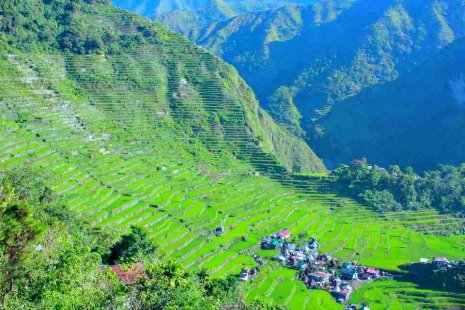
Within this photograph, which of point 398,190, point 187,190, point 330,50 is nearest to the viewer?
point 187,190

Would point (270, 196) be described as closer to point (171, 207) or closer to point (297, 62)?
point (171, 207)

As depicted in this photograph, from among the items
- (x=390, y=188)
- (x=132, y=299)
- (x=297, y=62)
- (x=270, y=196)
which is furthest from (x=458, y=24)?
(x=132, y=299)

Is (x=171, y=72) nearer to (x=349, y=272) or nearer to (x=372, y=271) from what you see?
(x=349, y=272)

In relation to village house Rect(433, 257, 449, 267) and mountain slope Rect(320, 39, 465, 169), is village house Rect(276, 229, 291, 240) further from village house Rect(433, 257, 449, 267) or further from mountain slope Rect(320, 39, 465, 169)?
mountain slope Rect(320, 39, 465, 169)

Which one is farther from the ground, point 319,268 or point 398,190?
point 398,190

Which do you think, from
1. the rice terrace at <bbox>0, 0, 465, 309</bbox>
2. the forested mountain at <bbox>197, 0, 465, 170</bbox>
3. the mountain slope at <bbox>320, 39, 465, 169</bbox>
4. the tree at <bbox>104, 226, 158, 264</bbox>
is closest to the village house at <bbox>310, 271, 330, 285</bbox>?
the rice terrace at <bbox>0, 0, 465, 309</bbox>

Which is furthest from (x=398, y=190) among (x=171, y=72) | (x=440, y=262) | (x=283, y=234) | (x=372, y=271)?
(x=171, y=72)
